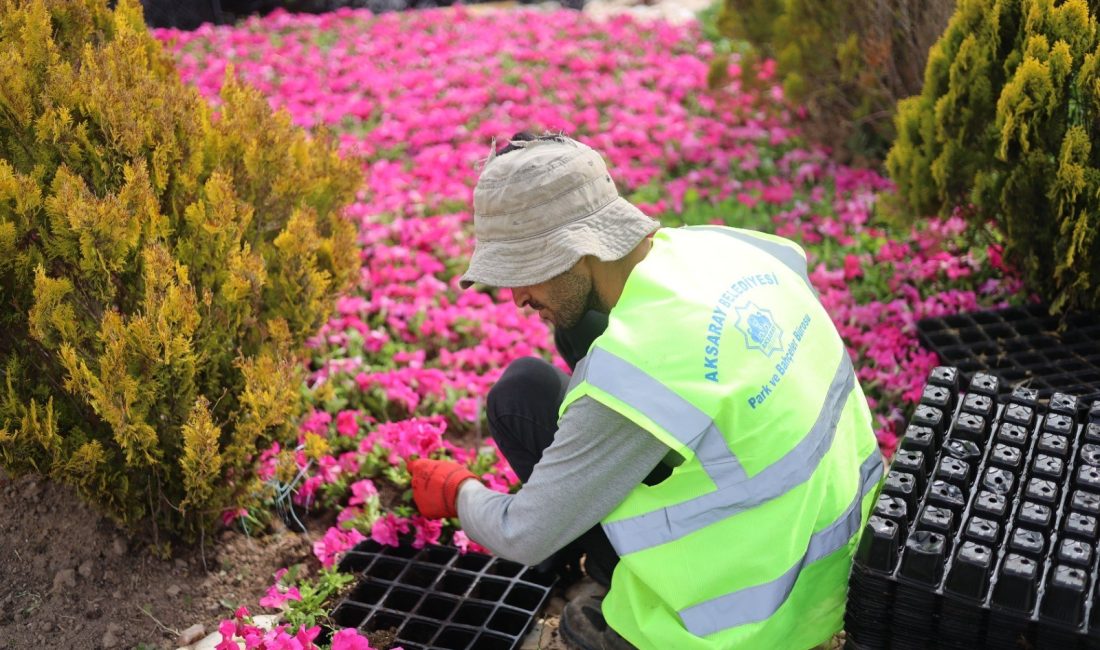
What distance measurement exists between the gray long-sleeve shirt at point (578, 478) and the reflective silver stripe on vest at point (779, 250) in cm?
67

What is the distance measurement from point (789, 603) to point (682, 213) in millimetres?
3689

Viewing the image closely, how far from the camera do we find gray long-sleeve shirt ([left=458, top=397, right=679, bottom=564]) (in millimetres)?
2402

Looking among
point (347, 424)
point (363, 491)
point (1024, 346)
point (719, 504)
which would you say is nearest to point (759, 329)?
point (719, 504)

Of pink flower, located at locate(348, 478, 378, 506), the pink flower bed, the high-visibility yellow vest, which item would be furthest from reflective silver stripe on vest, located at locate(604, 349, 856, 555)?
pink flower, located at locate(348, 478, 378, 506)

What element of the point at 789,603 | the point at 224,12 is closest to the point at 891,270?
the point at 789,603

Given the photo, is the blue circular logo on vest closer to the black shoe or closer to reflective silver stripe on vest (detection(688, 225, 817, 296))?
reflective silver stripe on vest (detection(688, 225, 817, 296))

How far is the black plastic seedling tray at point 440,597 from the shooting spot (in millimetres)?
3191

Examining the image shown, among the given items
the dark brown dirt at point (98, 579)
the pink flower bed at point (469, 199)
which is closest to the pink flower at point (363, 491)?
the pink flower bed at point (469, 199)

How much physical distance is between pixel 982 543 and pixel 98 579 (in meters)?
2.54

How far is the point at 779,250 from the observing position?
9.59 ft

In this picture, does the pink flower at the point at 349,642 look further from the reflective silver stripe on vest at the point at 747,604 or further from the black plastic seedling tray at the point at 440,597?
the reflective silver stripe on vest at the point at 747,604

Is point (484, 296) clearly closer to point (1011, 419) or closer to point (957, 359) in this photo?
point (957, 359)

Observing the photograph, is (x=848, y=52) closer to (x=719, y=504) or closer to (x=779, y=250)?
(x=779, y=250)

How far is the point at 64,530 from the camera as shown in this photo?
3359 millimetres
